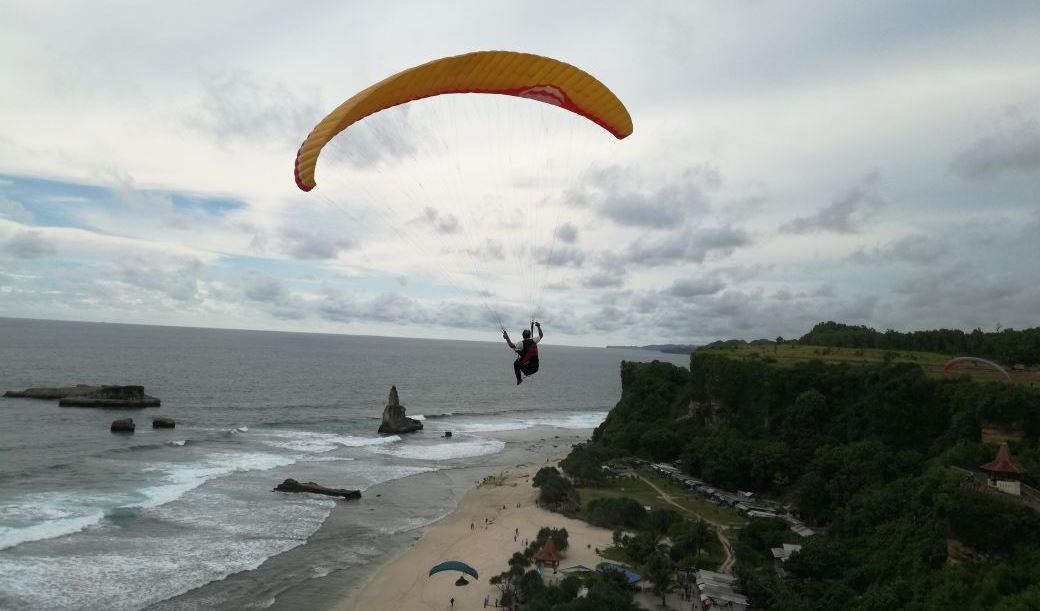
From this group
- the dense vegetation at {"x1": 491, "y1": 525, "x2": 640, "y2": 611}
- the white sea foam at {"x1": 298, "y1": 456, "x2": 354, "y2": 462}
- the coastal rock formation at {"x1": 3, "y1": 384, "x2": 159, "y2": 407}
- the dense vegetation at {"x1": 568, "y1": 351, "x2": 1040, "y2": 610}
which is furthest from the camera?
the coastal rock formation at {"x1": 3, "y1": 384, "x2": 159, "y2": 407}

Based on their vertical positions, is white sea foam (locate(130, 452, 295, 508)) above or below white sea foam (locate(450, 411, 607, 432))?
above


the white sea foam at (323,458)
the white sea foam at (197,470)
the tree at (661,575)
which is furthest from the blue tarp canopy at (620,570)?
the white sea foam at (323,458)

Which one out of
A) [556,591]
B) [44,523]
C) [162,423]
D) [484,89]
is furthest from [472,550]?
[162,423]

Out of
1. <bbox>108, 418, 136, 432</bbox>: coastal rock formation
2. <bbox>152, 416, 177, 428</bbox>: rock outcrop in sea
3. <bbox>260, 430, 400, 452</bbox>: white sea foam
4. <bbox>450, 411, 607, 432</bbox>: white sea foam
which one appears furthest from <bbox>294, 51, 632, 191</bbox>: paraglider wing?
<bbox>450, 411, 607, 432</bbox>: white sea foam

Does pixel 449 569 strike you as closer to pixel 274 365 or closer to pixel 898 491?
pixel 898 491

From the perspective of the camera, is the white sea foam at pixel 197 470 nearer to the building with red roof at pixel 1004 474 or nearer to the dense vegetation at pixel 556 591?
the dense vegetation at pixel 556 591

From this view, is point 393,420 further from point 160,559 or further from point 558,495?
point 160,559

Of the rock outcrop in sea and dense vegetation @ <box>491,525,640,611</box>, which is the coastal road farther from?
the rock outcrop in sea
